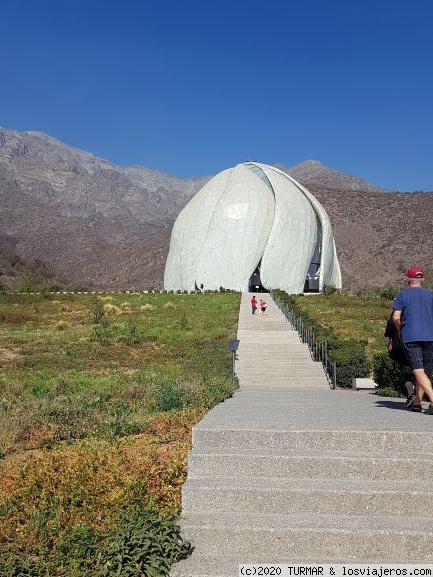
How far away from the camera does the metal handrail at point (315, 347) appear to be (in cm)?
1253

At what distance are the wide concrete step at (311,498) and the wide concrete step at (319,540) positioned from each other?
0.16 metres

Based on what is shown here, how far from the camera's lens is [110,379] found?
1173 centimetres

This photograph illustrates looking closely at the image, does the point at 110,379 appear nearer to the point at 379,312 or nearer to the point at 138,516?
the point at 138,516

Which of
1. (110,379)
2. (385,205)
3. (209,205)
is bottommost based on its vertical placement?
(110,379)

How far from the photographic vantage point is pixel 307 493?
3939 mm

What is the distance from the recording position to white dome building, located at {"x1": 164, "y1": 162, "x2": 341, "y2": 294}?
Answer: 39.5 m

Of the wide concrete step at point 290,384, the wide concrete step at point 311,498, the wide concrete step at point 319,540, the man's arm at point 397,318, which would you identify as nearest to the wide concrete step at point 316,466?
the wide concrete step at point 311,498

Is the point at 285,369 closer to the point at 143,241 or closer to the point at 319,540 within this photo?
the point at 319,540

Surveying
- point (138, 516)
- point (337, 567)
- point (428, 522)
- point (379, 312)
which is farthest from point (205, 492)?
point (379, 312)

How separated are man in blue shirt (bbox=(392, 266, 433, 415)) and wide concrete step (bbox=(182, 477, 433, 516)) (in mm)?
1801

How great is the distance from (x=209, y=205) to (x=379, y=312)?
1933cm

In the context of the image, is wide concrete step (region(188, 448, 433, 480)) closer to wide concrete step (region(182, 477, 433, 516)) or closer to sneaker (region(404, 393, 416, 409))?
wide concrete step (region(182, 477, 433, 516))

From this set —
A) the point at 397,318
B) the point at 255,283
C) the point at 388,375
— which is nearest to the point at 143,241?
the point at 255,283

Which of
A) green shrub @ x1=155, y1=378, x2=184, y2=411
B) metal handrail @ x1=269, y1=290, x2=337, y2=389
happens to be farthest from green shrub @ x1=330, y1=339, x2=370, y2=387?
green shrub @ x1=155, y1=378, x2=184, y2=411
